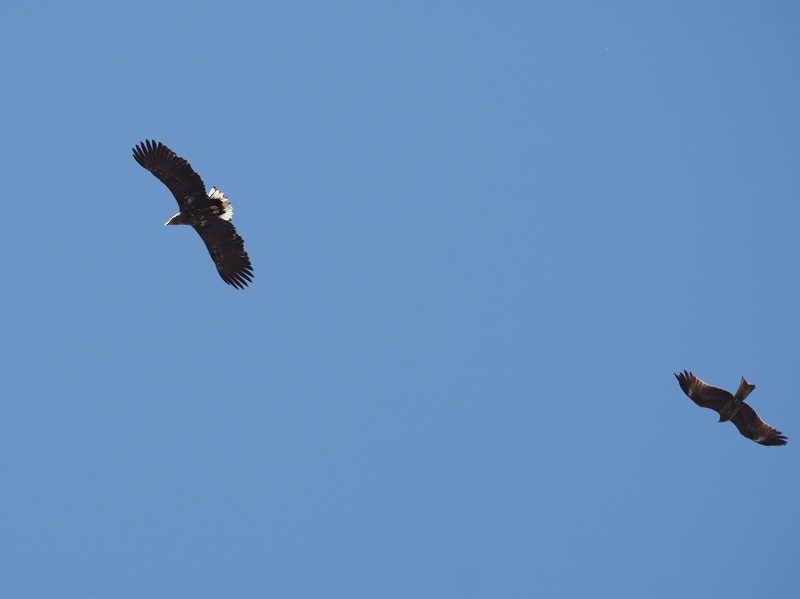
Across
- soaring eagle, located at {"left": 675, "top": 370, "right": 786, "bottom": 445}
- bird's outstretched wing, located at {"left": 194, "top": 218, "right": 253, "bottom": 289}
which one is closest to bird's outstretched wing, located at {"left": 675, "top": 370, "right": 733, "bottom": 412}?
soaring eagle, located at {"left": 675, "top": 370, "right": 786, "bottom": 445}

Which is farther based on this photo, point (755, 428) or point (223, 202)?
point (755, 428)

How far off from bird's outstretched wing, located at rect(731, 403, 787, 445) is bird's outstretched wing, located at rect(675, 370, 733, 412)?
2.36 ft

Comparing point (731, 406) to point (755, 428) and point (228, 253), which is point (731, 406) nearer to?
point (755, 428)

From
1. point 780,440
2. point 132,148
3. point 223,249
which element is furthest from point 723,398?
point 132,148

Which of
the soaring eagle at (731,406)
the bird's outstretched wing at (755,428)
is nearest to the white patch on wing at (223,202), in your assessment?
the soaring eagle at (731,406)

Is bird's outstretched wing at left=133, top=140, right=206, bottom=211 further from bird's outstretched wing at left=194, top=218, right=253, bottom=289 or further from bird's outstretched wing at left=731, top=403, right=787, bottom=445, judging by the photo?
bird's outstretched wing at left=731, top=403, right=787, bottom=445

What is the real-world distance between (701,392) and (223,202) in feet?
43.2

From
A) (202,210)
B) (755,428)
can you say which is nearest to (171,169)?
(202,210)

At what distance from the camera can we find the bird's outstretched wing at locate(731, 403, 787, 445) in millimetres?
25688

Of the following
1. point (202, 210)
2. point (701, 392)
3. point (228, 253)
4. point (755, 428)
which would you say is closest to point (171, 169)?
point (202, 210)

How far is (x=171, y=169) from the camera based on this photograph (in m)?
23.3

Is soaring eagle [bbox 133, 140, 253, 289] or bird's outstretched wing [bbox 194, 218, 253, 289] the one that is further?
bird's outstretched wing [bbox 194, 218, 253, 289]

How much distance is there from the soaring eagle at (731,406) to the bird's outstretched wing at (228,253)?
37.9 feet

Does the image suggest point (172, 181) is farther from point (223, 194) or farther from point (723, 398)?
point (723, 398)
